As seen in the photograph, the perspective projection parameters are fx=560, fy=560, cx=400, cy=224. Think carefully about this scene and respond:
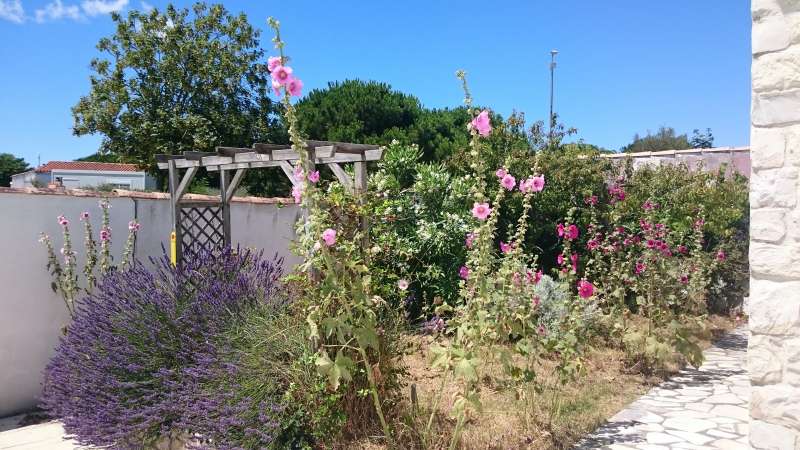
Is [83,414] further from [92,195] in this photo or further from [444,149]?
[444,149]

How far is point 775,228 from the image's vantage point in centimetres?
281

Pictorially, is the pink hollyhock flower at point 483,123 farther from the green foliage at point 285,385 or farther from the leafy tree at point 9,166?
the leafy tree at point 9,166

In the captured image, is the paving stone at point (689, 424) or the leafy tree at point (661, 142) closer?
the paving stone at point (689, 424)

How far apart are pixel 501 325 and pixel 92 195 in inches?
186

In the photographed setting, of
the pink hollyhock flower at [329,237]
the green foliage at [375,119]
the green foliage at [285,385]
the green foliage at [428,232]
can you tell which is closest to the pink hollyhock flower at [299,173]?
the pink hollyhock flower at [329,237]

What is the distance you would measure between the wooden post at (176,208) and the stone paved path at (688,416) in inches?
175

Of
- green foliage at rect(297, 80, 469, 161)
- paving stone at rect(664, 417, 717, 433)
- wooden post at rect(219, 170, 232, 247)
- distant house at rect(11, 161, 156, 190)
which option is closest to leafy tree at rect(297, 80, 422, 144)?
green foliage at rect(297, 80, 469, 161)

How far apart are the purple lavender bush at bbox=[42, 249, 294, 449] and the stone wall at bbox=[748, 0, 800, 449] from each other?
2.64 m

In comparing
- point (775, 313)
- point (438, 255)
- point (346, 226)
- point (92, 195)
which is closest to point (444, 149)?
point (438, 255)

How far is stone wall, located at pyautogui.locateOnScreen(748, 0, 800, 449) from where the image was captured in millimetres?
2754

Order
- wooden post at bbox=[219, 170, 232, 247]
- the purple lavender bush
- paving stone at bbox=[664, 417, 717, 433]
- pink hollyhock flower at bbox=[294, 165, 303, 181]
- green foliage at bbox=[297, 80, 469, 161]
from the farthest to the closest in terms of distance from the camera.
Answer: green foliage at bbox=[297, 80, 469, 161]
wooden post at bbox=[219, 170, 232, 247]
paving stone at bbox=[664, 417, 717, 433]
the purple lavender bush
pink hollyhock flower at bbox=[294, 165, 303, 181]

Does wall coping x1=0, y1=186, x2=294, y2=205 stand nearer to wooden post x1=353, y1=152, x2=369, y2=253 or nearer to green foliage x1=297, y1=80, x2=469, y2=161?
wooden post x1=353, y1=152, x2=369, y2=253

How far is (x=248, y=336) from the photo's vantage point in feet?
12.1

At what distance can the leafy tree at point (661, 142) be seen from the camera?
99.5ft
